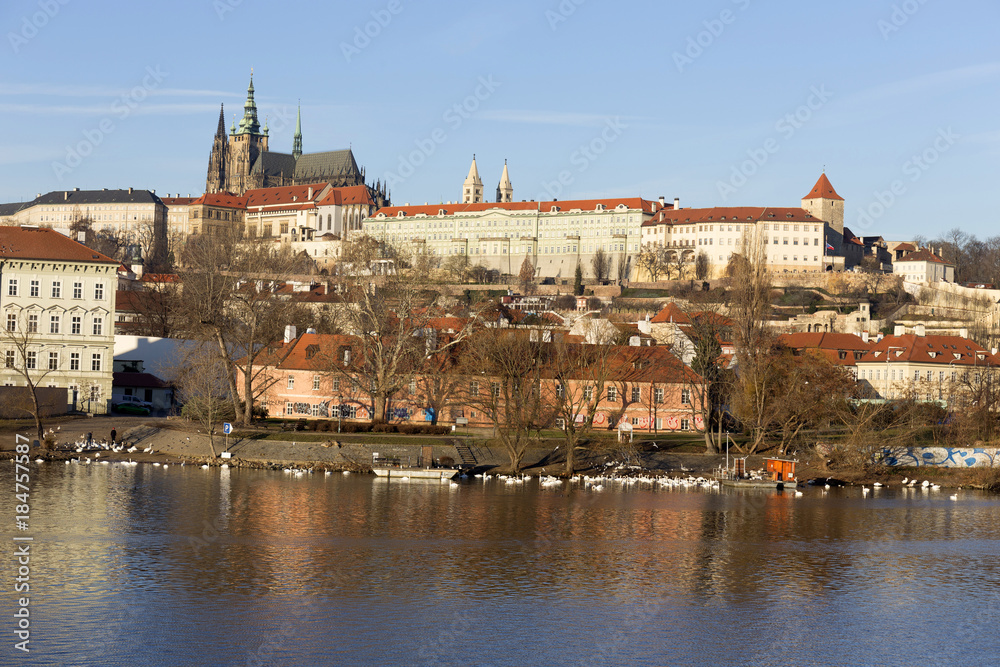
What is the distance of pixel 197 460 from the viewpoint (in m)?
48.5

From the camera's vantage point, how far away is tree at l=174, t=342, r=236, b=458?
4966 centimetres

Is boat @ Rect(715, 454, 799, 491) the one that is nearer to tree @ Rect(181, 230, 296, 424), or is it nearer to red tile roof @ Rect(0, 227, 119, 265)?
tree @ Rect(181, 230, 296, 424)

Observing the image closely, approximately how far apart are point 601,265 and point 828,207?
29.6 m

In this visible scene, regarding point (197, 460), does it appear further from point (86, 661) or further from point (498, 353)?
point (86, 661)

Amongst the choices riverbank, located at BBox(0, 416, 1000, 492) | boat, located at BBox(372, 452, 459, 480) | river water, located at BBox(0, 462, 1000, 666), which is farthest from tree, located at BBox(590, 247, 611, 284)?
river water, located at BBox(0, 462, 1000, 666)

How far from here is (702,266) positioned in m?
146

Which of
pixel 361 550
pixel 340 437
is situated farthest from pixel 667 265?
pixel 361 550

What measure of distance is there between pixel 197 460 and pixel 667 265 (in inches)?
4236

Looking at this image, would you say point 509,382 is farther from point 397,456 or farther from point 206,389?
point 206,389

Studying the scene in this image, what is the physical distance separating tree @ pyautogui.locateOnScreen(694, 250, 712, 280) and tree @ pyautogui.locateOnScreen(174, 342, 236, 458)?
302 ft

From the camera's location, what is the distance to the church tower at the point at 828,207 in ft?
489

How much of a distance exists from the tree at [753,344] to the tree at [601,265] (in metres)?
75.9

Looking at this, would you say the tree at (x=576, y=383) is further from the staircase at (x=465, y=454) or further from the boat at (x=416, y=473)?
the boat at (x=416, y=473)

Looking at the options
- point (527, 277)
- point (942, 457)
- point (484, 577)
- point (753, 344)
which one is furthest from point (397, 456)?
point (527, 277)
